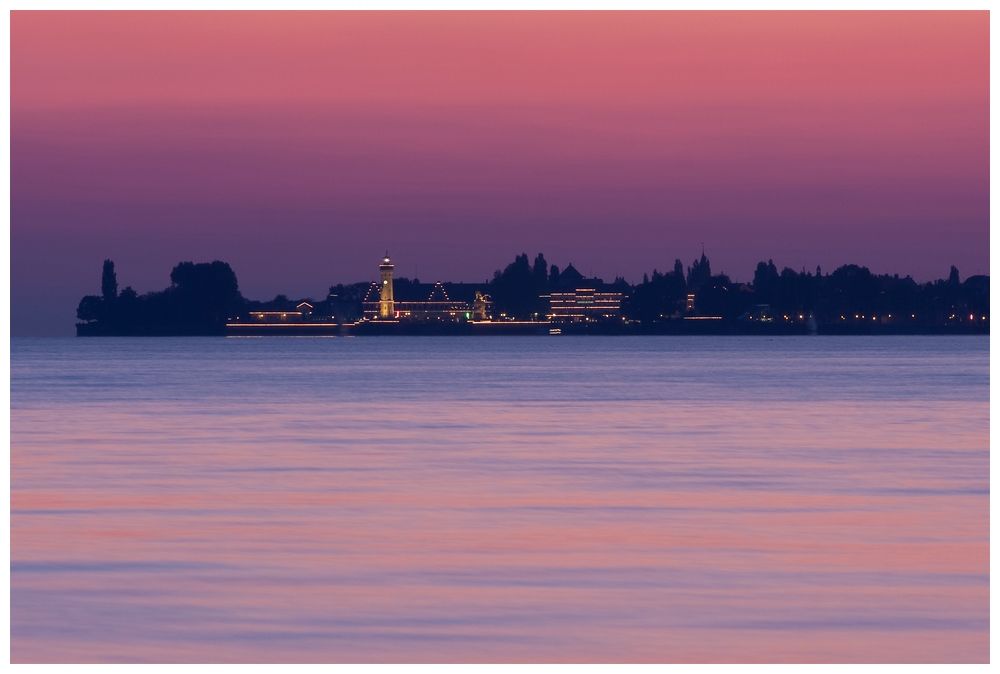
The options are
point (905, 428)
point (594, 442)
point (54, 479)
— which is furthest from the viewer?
point (905, 428)

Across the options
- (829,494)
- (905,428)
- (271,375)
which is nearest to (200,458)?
(829,494)

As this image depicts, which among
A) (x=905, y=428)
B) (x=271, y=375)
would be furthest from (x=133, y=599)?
(x=271, y=375)

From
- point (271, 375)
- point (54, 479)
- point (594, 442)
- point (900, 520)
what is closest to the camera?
point (900, 520)

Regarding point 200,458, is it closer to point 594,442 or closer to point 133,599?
point 594,442

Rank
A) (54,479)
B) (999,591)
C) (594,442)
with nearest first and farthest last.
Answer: (999,591)
(54,479)
(594,442)

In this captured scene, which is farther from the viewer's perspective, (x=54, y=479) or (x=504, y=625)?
(x=54, y=479)

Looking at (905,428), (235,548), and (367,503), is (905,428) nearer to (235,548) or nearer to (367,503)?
(367,503)
